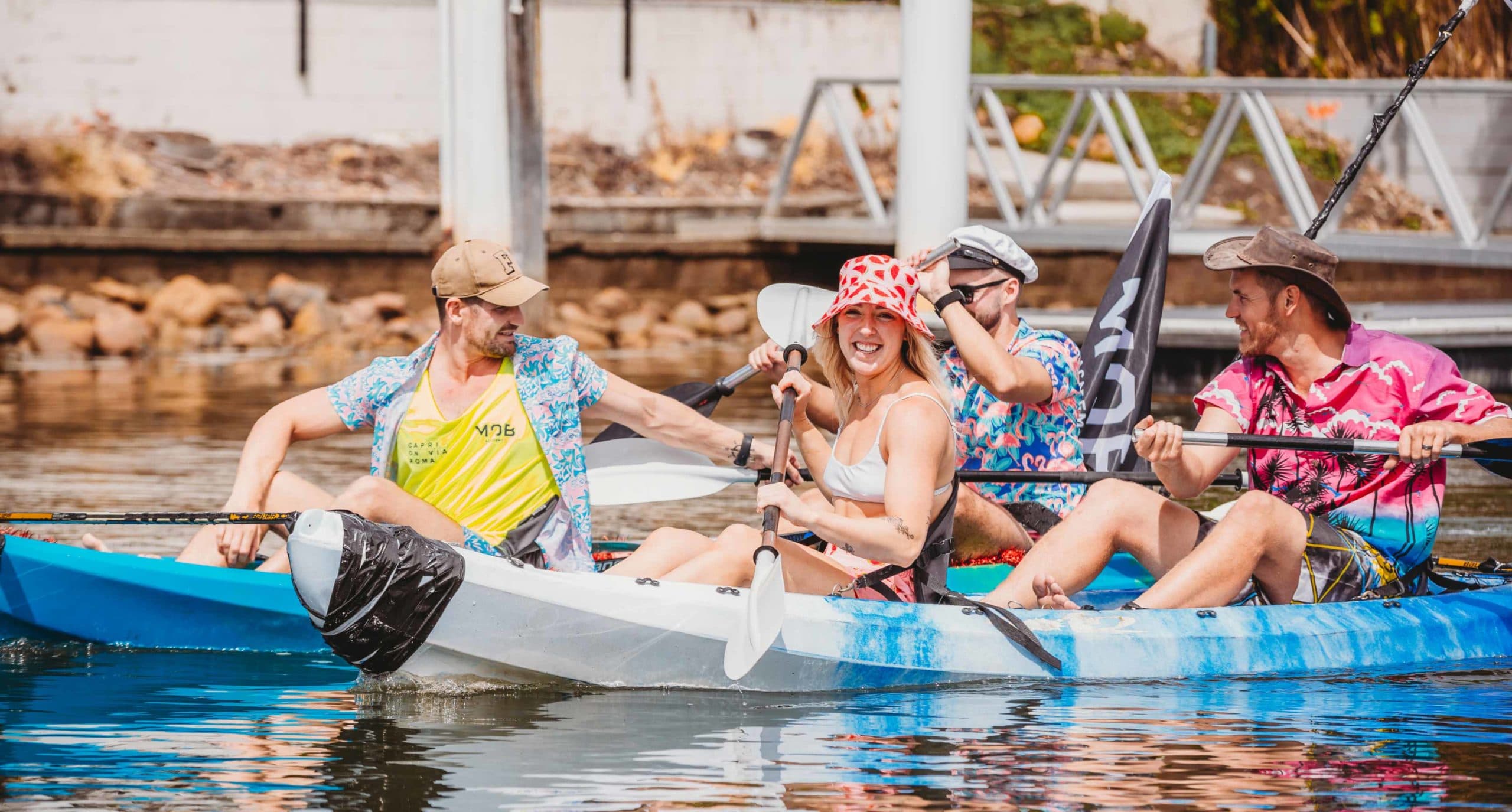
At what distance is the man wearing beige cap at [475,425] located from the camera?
5.74 m

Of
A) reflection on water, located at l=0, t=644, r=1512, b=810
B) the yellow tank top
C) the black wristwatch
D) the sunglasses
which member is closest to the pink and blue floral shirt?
the sunglasses

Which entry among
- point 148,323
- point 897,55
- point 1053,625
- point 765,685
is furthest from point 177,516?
point 897,55

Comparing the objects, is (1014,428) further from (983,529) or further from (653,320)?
(653,320)

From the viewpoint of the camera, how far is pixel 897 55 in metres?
17.8

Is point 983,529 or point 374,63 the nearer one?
point 983,529

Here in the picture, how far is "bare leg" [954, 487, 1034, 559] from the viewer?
6.25 m

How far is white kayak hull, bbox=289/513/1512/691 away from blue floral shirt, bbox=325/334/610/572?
43 cm

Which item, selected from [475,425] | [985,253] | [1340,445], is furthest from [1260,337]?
[475,425]

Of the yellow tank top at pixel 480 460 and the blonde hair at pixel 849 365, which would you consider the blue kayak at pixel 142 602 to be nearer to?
the yellow tank top at pixel 480 460

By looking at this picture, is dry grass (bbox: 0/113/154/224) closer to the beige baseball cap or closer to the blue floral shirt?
the blue floral shirt

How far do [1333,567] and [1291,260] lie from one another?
0.83 metres

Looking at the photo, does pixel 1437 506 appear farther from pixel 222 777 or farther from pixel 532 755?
pixel 222 777

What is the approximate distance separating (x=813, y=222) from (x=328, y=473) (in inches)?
268

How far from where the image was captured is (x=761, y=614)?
521cm
